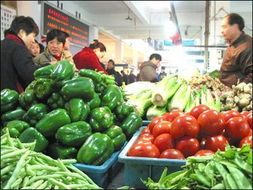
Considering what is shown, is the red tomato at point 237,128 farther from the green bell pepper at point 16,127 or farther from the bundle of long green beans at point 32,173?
the green bell pepper at point 16,127

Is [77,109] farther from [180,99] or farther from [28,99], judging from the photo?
[180,99]

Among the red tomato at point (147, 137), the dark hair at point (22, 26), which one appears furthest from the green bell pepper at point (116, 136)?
the dark hair at point (22, 26)

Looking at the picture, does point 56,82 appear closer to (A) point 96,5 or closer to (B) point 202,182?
(B) point 202,182

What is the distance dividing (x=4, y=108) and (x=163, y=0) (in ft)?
35.7

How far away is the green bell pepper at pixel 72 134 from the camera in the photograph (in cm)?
180

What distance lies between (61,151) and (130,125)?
0.61m

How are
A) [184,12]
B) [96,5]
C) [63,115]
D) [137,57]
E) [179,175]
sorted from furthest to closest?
[137,57]
[184,12]
[96,5]
[63,115]
[179,175]

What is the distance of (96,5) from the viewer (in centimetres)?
1302

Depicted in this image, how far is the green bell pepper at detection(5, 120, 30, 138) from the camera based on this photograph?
184 cm

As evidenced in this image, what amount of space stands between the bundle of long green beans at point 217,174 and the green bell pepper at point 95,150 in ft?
1.90

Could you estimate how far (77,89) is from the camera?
6.56 feet

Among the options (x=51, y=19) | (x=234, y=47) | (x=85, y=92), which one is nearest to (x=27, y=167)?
(x=85, y=92)

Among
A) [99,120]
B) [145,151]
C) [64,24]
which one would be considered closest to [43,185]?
[145,151]

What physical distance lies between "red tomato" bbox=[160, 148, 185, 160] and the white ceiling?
10.0 m
